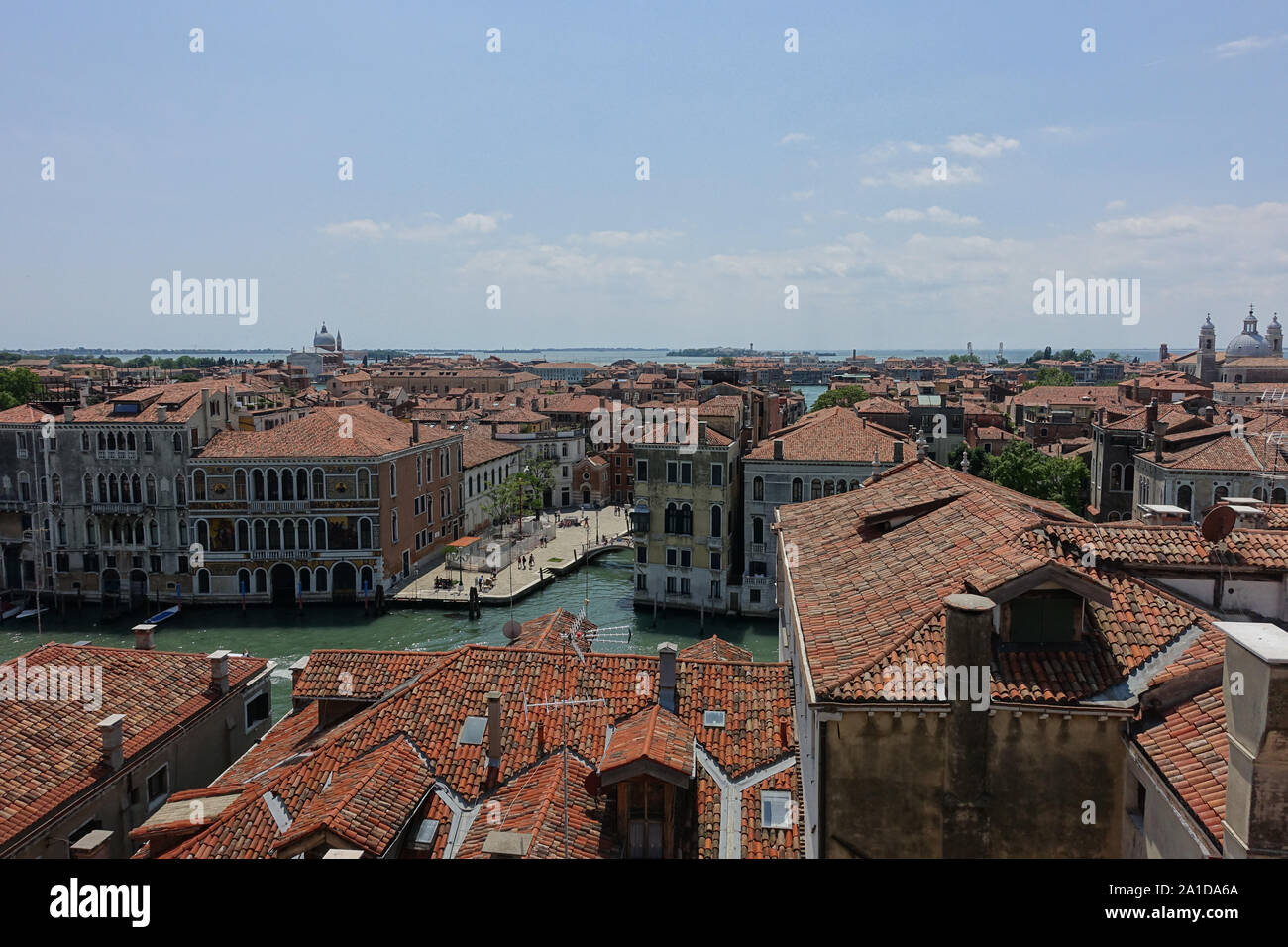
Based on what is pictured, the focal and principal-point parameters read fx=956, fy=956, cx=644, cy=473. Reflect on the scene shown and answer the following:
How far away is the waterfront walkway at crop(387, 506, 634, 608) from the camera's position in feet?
130

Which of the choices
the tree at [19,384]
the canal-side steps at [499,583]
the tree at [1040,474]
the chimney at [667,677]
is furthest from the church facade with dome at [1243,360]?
the tree at [19,384]

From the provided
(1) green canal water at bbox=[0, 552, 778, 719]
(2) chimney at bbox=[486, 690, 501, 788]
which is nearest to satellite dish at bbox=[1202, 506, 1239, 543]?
(2) chimney at bbox=[486, 690, 501, 788]

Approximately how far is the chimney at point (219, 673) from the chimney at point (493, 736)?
6.50 metres

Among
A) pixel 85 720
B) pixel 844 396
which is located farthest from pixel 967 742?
pixel 844 396

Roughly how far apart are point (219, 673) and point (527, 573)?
2698 cm

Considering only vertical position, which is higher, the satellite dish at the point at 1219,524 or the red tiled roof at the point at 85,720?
the satellite dish at the point at 1219,524

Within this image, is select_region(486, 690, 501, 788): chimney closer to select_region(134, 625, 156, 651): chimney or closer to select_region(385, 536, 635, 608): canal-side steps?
select_region(134, 625, 156, 651): chimney

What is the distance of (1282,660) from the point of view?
5.11 m

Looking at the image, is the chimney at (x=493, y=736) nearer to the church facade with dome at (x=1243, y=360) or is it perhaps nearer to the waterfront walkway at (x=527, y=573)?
the waterfront walkway at (x=527, y=573)

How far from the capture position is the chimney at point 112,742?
13453 mm

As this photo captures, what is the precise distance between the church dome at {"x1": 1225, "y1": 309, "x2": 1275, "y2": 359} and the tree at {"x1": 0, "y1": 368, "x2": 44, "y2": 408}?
126783 mm
